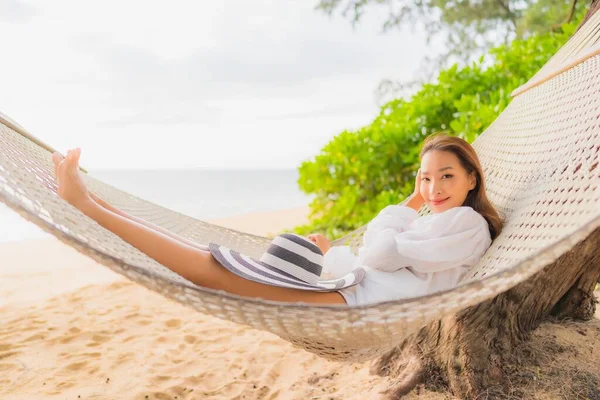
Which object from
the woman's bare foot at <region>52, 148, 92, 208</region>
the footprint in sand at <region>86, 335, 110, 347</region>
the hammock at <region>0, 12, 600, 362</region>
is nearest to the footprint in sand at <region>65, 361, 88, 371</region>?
the footprint in sand at <region>86, 335, 110, 347</region>

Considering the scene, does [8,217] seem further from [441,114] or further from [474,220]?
[474,220]

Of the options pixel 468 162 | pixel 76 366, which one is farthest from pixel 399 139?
pixel 76 366

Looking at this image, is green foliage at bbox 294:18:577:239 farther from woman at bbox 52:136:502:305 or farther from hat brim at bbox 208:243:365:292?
hat brim at bbox 208:243:365:292

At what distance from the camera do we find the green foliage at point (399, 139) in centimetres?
410

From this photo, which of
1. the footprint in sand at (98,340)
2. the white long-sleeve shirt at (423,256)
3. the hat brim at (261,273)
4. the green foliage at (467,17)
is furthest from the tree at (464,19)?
the hat brim at (261,273)

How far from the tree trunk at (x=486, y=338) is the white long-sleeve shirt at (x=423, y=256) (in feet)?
0.93

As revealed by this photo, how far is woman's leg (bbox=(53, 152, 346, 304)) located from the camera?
1396 mm

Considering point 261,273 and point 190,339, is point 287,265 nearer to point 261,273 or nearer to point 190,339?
point 261,273

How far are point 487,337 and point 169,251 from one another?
1109mm

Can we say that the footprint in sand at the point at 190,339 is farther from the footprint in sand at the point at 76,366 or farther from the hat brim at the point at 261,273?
the hat brim at the point at 261,273

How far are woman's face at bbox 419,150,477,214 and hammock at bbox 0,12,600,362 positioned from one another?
0.17m

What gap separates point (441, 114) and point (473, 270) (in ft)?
9.65

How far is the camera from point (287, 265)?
151cm

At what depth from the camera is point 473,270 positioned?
1.44 meters
